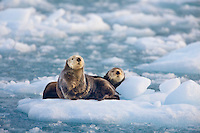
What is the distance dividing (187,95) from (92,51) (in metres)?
5.75

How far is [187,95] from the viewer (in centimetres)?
428

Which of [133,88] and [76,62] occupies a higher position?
[76,62]

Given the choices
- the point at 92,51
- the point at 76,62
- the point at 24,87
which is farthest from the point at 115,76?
the point at 92,51

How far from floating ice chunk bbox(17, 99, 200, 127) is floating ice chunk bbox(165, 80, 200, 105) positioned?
19cm

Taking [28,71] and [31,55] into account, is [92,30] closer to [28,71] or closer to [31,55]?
[31,55]

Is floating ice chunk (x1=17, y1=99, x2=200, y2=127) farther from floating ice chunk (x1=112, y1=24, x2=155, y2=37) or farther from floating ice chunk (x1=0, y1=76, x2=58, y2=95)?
floating ice chunk (x1=112, y1=24, x2=155, y2=37)

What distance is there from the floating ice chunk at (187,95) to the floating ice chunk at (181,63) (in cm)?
296

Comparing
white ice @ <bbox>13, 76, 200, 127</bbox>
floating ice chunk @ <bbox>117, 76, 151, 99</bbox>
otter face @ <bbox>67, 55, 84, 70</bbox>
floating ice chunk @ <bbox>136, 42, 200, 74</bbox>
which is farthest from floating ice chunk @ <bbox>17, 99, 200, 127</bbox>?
floating ice chunk @ <bbox>136, 42, 200, 74</bbox>

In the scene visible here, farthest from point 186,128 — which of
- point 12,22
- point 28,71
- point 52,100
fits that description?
point 12,22

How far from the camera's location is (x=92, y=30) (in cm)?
1334

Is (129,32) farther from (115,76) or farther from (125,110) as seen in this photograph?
(125,110)

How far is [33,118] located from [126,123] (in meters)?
1.20

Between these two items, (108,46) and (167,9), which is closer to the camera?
(108,46)

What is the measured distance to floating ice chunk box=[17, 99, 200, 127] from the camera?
3.89m
